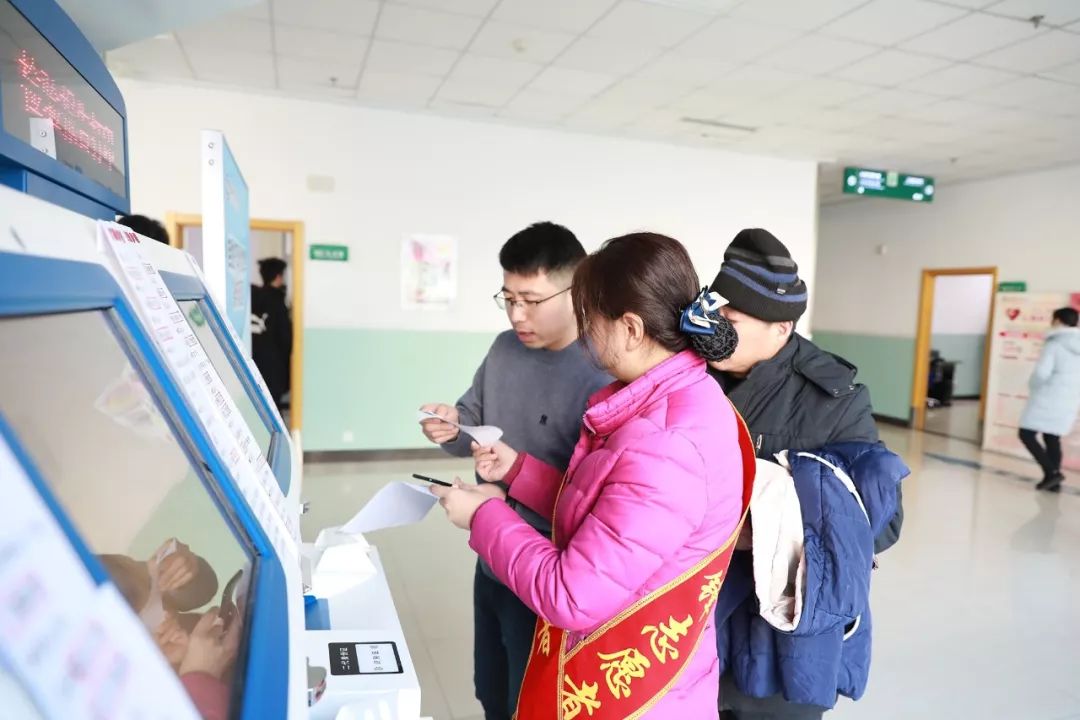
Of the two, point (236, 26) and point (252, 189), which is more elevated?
point (236, 26)

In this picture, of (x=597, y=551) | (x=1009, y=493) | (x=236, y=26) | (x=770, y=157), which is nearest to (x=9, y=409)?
(x=597, y=551)

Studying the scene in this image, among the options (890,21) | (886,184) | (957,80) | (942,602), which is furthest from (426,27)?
(886,184)

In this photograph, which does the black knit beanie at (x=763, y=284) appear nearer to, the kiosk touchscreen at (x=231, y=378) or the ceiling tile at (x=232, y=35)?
the kiosk touchscreen at (x=231, y=378)

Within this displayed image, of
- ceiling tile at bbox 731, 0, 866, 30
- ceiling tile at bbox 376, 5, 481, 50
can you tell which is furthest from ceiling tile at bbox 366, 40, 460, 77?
ceiling tile at bbox 731, 0, 866, 30

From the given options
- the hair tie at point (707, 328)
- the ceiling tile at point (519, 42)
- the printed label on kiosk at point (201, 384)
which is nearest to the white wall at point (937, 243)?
the ceiling tile at point (519, 42)

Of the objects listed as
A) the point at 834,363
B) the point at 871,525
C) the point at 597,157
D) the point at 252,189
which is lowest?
the point at 871,525

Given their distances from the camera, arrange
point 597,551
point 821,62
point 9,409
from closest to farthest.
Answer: point 9,409 → point 597,551 → point 821,62

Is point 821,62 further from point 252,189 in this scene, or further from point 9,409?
A: point 9,409

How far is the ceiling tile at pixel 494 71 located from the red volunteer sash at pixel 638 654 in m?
3.97

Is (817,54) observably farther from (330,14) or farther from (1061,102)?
(330,14)

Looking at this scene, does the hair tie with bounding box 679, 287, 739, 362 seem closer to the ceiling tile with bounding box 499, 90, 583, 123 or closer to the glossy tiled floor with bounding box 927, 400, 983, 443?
the ceiling tile with bounding box 499, 90, 583, 123

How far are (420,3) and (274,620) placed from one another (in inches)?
141

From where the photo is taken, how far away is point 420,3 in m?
3.50

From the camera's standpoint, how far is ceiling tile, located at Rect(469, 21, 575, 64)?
3805 millimetres
